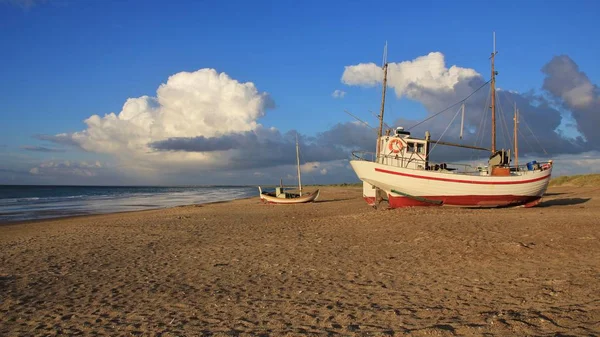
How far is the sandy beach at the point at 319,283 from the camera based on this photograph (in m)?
6.62

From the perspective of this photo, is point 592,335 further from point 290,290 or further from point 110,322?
point 110,322

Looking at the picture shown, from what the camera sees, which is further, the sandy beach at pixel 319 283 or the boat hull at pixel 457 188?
the boat hull at pixel 457 188

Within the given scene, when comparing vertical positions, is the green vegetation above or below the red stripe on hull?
above

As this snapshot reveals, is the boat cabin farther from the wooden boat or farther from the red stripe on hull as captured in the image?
the wooden boat

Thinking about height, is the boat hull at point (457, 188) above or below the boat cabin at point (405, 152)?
below

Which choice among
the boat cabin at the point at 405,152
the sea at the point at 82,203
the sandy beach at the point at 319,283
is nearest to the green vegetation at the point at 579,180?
the boat cabin at the point at 405,152

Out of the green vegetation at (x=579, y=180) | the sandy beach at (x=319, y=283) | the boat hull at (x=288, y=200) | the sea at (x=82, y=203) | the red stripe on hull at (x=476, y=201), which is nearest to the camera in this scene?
the sandy beach at (x=319, y=283)

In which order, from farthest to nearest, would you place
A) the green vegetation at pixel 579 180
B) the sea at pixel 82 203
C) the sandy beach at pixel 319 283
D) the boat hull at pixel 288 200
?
1. the green vegetation at pixel 579 180
2. the boat hull at pixel 288 200
3. the sea at pixel 82 203
4. the sandy beach at pixel 319 283

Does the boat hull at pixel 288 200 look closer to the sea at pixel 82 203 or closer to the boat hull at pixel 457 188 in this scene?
the sea at pixel 82 203

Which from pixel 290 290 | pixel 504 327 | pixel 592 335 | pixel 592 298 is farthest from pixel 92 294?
pixel 592 298

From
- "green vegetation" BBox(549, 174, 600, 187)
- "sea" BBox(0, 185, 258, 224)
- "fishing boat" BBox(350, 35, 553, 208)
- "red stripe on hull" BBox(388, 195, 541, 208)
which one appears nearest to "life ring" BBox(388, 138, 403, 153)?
"fishing boat" BBox(350, 35, 553, 208)

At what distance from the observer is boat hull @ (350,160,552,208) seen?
25188mm

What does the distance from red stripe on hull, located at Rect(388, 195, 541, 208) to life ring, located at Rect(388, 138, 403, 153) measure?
3.44m

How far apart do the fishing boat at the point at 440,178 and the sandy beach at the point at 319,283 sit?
8.58m
